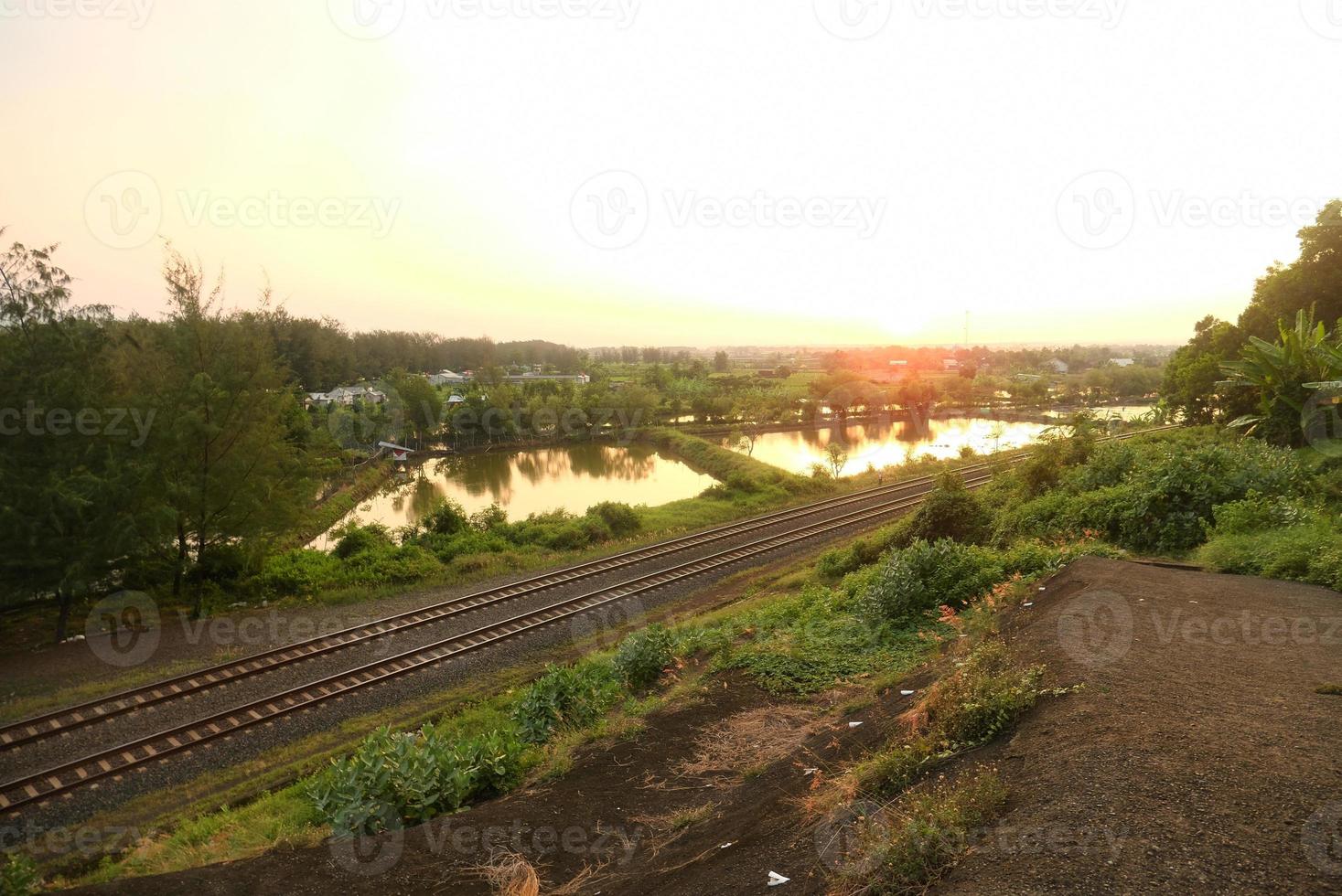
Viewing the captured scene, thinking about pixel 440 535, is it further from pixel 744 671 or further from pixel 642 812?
pixel 642 812

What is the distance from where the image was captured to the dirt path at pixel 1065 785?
3154 mm

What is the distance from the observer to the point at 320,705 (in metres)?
10.3

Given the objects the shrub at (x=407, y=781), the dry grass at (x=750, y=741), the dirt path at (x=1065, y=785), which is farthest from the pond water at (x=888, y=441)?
the shrub at (x=407, y=781)

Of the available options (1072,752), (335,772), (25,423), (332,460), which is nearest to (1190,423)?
(1072,752)

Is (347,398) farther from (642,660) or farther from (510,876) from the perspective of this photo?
(510,876)

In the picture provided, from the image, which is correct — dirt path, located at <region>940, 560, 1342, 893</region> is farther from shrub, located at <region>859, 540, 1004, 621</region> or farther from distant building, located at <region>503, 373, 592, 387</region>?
distant building, located at <region>503, 373, 592, 387</region>

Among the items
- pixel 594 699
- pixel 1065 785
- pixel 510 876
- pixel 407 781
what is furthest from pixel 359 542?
pixel 1065 785

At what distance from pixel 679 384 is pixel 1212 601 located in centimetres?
6346

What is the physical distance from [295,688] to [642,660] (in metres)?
5.88

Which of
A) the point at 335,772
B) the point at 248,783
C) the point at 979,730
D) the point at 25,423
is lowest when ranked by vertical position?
the point at 248,783

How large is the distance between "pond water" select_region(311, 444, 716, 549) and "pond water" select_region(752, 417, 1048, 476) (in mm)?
7687

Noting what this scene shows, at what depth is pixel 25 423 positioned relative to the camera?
11969 mm

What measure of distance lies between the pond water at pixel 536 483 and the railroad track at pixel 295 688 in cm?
1224

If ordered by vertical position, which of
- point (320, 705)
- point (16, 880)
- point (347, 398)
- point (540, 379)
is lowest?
point (320, 705)
